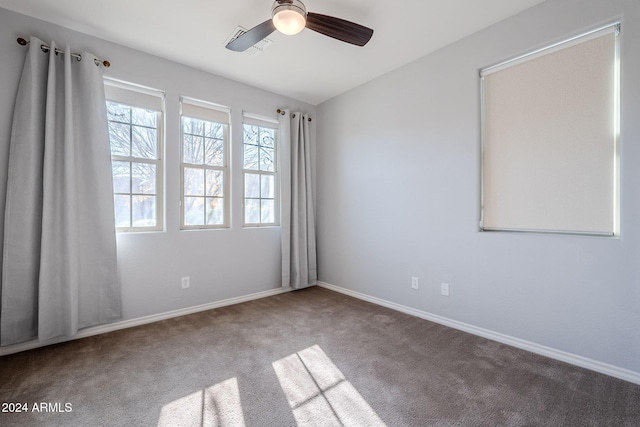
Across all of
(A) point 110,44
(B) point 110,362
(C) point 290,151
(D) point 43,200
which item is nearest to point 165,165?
(D) point 43,200

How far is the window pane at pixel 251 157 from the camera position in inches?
141

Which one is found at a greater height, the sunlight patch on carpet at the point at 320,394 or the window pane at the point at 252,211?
the window pane at the point at 252,211

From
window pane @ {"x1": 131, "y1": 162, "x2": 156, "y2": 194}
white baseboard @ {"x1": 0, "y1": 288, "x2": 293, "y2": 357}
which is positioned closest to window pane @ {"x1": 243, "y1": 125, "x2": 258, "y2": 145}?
window pane @ {"x1": 131, "y1": 162, "x2": 156, "y2": 194}

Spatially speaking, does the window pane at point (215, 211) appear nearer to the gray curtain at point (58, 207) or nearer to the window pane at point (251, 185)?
the window pane at point (251, 185)

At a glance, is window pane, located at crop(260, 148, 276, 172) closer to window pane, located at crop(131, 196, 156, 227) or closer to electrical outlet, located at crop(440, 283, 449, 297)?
window pane, located at crop(131, 196, 156, 227)

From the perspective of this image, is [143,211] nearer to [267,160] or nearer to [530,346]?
[267,160]

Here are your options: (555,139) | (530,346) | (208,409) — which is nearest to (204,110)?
(208,409)

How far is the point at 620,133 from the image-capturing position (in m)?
1.83

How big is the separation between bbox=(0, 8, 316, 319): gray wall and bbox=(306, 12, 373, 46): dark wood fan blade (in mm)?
1804

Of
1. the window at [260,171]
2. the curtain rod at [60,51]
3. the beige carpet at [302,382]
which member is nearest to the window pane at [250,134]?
the window at [260,171]

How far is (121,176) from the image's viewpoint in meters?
2.72

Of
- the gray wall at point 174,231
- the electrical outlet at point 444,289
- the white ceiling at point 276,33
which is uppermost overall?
the white ceiling at point 276,33

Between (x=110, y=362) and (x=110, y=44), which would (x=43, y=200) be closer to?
(x=110, y=362)

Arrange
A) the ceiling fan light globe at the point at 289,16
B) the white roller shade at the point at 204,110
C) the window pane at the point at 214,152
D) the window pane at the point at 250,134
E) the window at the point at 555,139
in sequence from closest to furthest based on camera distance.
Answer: the ceiling fan light globe at the point at 289,16 < the window at the point at 555,139 < the white roller shade at the point at 204,110 < the window pane at the point at 214,152 < the window pane at the point at 250,134
